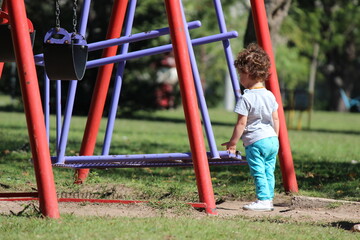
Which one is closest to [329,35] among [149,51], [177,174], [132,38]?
→ [177,174]

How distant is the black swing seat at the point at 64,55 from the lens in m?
4.80

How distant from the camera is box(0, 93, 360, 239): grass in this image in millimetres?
3885

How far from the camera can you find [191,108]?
15.4 ft

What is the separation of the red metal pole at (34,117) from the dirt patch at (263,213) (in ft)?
1.24

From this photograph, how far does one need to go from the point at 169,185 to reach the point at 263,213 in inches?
62.2

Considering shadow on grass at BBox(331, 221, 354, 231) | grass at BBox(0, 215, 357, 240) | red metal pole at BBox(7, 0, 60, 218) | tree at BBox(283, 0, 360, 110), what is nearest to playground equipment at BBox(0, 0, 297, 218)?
red metal pole at BBox(7, 0, 60, 218)

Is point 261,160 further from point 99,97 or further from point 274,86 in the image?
point 99,97

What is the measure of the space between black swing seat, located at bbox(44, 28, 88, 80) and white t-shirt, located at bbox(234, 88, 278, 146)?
1.17 metres

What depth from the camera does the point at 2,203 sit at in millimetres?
5137

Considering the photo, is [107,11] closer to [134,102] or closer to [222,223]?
[134,102]

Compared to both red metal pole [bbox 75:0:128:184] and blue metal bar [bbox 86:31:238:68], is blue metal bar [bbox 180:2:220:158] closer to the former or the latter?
blue metal bar [bbox 86:31:238:68]

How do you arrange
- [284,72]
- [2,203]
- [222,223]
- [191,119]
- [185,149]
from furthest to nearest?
[284,72] < [185,149] < [2,203] < [191,119] < [222,223]

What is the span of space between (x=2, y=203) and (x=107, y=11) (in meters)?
15.0

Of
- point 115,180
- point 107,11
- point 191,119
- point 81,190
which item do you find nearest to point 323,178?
point 115,180
